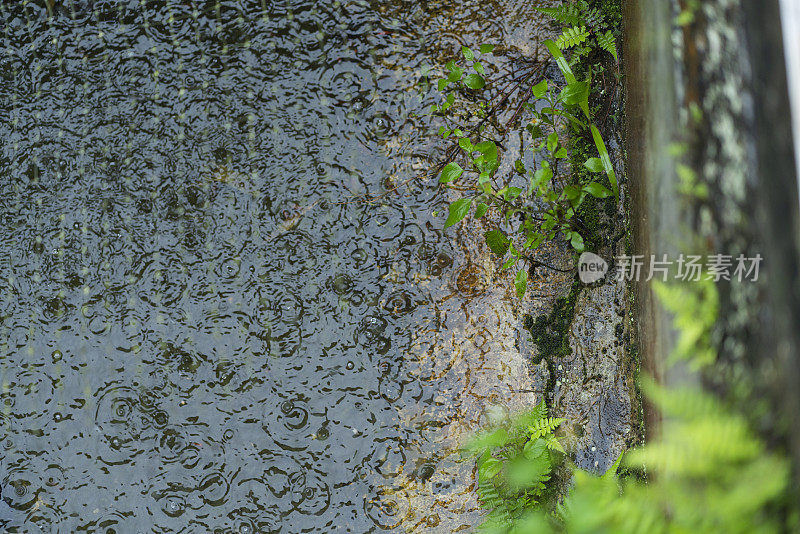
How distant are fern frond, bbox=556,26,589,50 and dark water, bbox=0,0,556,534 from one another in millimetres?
291

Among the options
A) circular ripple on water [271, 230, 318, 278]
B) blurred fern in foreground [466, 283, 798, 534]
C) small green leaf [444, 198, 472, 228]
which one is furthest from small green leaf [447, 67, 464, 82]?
blurred fern in foreground [466, 283, 798, 534]

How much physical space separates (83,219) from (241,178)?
0.53 m

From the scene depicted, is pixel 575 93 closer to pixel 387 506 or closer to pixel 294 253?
pixel 294 253

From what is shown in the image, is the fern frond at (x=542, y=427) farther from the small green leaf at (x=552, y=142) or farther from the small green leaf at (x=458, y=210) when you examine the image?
the small green leaf at (x=552, y=142)

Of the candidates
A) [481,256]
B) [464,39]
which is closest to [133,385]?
[481,256]


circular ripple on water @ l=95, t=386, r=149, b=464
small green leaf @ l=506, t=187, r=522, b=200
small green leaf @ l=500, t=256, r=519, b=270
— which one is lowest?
circular ripple on water @ l=95, t=386, r=149, b=464

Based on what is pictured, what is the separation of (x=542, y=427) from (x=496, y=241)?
0.54m

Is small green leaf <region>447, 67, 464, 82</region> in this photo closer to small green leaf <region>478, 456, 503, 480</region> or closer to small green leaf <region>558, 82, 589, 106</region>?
small green leaf <region>558, 82, 589, 106</region>

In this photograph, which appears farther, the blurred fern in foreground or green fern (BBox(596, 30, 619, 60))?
green fern (BBox(596, 30, 619, 60))

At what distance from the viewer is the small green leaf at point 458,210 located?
1.71 meters

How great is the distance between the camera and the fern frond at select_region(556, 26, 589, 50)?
1680 mm

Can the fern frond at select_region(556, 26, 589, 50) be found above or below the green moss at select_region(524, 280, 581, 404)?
above

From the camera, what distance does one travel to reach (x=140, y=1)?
2004 millimetres

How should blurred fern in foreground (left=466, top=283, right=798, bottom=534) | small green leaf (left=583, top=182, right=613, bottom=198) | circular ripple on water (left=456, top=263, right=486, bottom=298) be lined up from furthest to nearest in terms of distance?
circular ripple on water (left=456, top=263, right=486, bottom=298)
small green leaf (left=583, top=182, right=613, bottom=198)
blurred fern in foreground (left=466, top=283, right=798, bottom=534)
